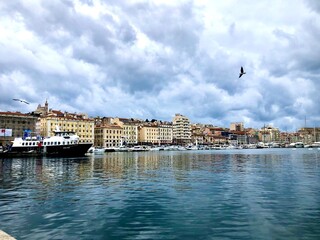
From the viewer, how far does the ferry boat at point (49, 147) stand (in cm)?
8350

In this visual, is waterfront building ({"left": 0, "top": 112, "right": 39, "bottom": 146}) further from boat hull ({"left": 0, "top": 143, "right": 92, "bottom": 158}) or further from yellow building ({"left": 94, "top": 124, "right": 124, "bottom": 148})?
boat hull ({"left": 0, "top": 143, "right": 92, "bottom": 158})

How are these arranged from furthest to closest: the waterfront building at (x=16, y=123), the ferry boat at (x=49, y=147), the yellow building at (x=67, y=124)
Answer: the yellow building at (x=67, y=124), the waterfront building at (x=16, y=123), the ferry boat at (x=49, y=147)

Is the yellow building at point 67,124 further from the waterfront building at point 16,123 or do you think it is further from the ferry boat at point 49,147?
the ferry boat at point 49,147

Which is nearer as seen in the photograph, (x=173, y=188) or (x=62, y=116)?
(x=173, y=188)

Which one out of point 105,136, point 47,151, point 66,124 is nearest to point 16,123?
point 66,124

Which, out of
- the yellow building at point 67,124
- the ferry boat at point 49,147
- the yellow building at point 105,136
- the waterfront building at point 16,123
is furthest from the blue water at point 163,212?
the yellow building at point 105,136

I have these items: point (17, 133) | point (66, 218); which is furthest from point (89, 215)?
point (17, 133)

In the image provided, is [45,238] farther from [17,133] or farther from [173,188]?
[17,133]

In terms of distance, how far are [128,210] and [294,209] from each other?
28.8 feet

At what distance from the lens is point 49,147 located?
84.8 metres

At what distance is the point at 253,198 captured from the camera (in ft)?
67.9

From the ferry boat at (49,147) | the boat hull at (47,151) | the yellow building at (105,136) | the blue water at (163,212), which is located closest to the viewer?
the blue water at (163,212)

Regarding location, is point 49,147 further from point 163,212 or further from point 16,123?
point 16,123

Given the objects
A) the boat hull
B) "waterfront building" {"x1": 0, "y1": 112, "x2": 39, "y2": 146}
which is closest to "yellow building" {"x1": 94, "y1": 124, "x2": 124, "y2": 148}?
"waterfront building" {"x1": 0, "y1": 112, "x2": 39, "y2": 146}
